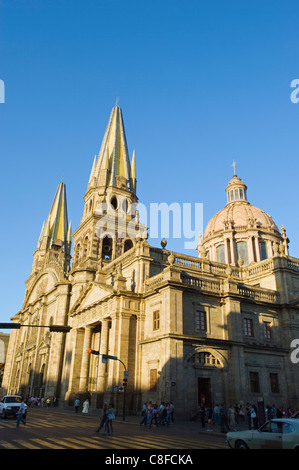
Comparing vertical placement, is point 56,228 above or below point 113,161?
above

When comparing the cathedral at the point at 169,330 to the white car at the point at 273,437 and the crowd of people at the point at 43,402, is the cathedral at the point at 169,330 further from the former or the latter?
the white car at the point at 273,437

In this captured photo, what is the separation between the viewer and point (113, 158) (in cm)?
5966

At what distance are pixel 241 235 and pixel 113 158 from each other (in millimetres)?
22803

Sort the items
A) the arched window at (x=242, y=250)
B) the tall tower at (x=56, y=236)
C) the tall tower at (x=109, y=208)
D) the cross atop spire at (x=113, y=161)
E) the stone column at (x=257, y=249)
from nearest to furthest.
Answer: the tall tower at (x=109, y=208) → the stone column at (x=257, y=249) → the arched window at (x=242, y=250) → the cross atop spire at (x=113, y=161) → the tall tower at (x=56, y=236)

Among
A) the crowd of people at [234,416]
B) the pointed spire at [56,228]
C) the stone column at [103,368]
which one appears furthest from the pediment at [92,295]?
the pointed spire at [56,228]

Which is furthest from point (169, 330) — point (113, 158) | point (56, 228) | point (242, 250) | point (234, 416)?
point (56, 228)

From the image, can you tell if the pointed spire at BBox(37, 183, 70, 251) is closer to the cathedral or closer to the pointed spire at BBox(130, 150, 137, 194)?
the pointed spire at BBox(130, 150, 137, 194)

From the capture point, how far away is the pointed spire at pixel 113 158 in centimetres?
5790

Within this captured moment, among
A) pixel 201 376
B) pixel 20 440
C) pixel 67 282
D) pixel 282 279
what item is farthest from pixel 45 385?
pixel 20 440

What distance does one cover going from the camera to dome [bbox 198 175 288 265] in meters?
54.2

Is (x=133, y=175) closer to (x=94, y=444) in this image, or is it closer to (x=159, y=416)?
(x=159, y=416)

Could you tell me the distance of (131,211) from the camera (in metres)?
56.2
